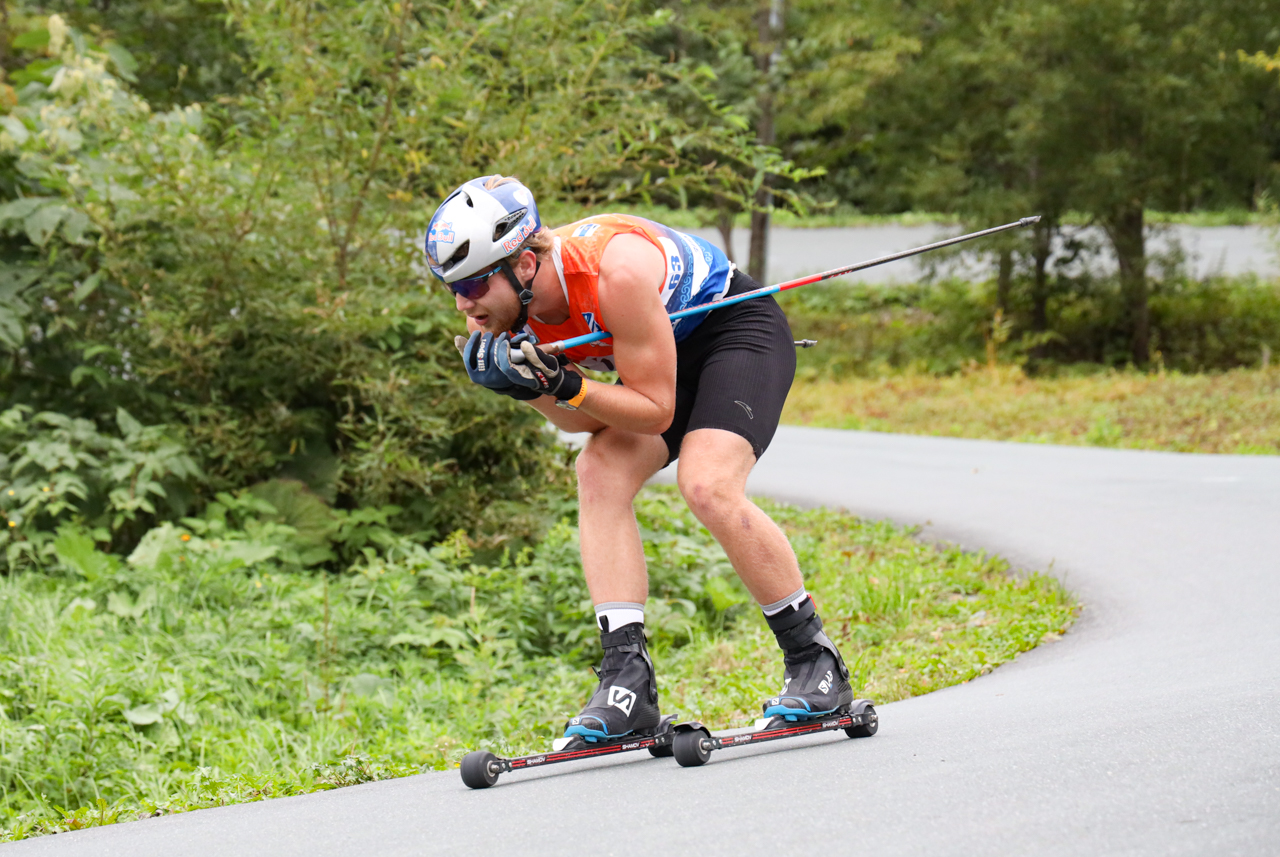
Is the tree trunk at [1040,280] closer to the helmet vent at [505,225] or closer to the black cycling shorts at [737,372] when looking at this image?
the black cycling shorts at [737,372]

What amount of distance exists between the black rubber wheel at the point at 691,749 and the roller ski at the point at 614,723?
5.7 inches

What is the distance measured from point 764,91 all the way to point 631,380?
1869 cm

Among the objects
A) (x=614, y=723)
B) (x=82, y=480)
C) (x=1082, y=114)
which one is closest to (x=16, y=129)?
(x=82, y=480)

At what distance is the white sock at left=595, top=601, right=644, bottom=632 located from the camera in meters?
3.92

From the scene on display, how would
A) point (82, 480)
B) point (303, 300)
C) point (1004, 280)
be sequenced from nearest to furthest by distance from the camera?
point (82, 480), point (303, 300), point (1004, 280)

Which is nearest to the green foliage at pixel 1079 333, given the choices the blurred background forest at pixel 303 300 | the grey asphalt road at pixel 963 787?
the blurred background forest at pixel 303 300

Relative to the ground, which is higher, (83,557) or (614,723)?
(614,723)

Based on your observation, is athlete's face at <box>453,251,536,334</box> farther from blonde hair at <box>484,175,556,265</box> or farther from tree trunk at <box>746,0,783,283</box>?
tree trunk at <box>746,0,783,283</box>

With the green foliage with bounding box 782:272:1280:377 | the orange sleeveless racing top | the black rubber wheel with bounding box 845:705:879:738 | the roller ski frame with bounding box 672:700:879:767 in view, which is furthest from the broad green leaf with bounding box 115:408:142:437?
the green foliage with bounding box 782:272:1280:377

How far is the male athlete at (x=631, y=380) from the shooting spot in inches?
143

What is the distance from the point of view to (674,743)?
147 inches

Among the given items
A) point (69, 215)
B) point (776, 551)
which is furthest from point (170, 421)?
point (776, 551)

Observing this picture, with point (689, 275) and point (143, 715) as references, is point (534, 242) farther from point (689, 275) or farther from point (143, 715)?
point (143, 715)

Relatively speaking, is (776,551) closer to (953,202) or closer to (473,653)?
(473,653)
